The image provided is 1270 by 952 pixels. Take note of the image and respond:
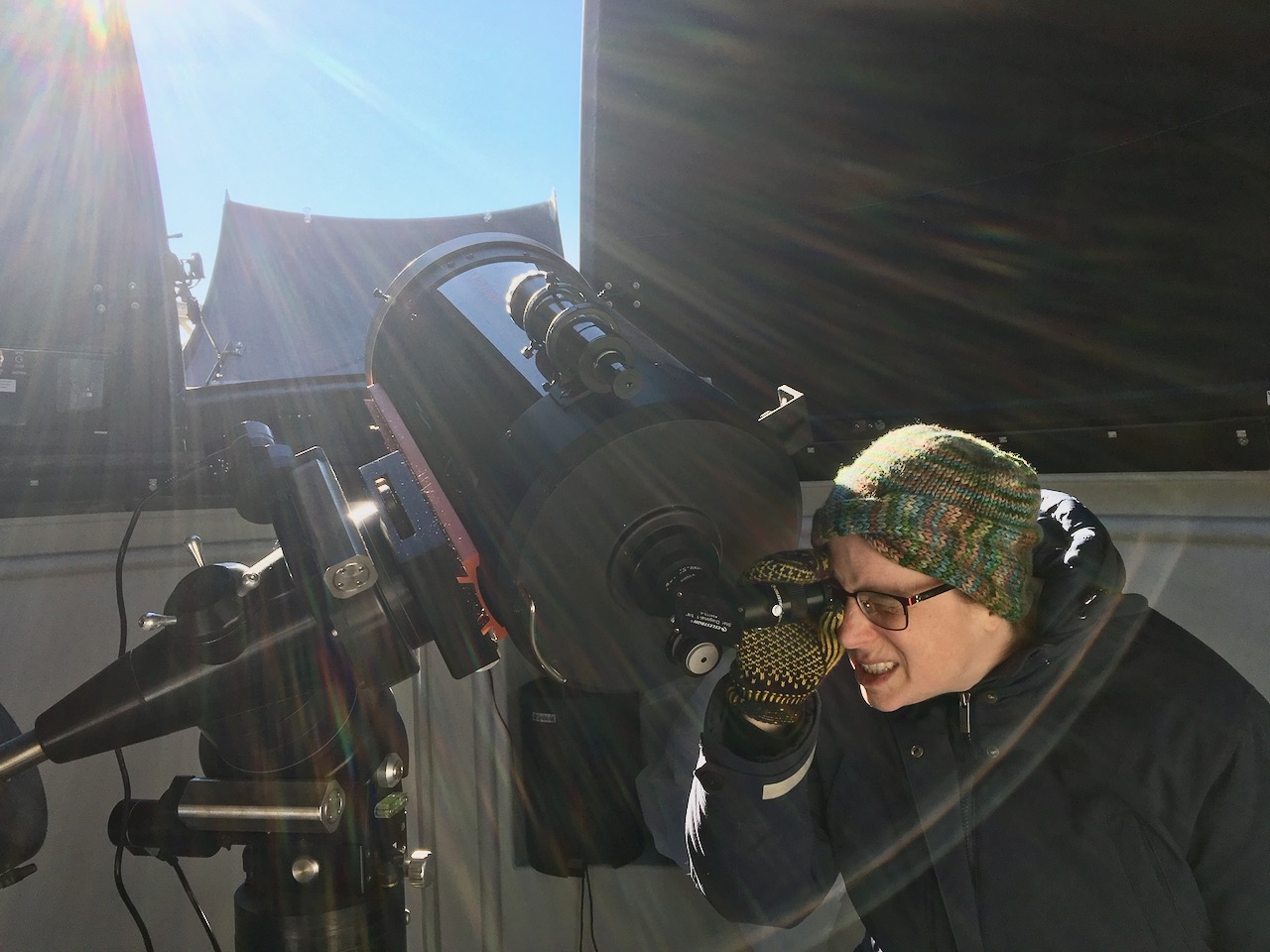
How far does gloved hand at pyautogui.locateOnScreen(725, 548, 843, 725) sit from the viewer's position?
3.17ft

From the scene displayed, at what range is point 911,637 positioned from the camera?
122 cm

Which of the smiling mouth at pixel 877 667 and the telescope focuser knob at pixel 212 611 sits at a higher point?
the telescope focuser knob at pixel 212 611

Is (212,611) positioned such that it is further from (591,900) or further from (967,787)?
(591,900)

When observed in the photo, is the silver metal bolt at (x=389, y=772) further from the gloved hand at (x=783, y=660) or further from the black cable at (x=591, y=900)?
the black cable at (x=591, y=900)

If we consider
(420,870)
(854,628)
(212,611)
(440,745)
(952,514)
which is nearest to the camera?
(212,611)

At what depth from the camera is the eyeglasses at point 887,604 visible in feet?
3.92

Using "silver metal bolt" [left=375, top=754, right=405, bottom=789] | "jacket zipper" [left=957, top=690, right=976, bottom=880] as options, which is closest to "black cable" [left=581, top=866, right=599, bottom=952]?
"jacket zipper" [left=957, top=690, right=976, bottom=880]

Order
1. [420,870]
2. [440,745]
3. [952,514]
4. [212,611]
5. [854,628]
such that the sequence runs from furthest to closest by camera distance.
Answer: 1. [440,745]
2. [854,628]
3. [952,514]
4. [420,870]
5. [212,611]

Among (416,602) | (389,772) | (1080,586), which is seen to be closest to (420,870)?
(389,772)

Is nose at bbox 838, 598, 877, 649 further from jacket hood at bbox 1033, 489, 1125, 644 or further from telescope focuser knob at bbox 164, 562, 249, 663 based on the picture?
telescope focuser knob at bbox 164, 562, 249, 663

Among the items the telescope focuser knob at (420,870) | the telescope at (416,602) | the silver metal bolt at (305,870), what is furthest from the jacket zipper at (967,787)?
the silver metal bolt at (305,870)

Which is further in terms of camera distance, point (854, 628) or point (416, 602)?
point (854, 628)

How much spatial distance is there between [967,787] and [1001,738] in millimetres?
98

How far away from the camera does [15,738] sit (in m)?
0.91
